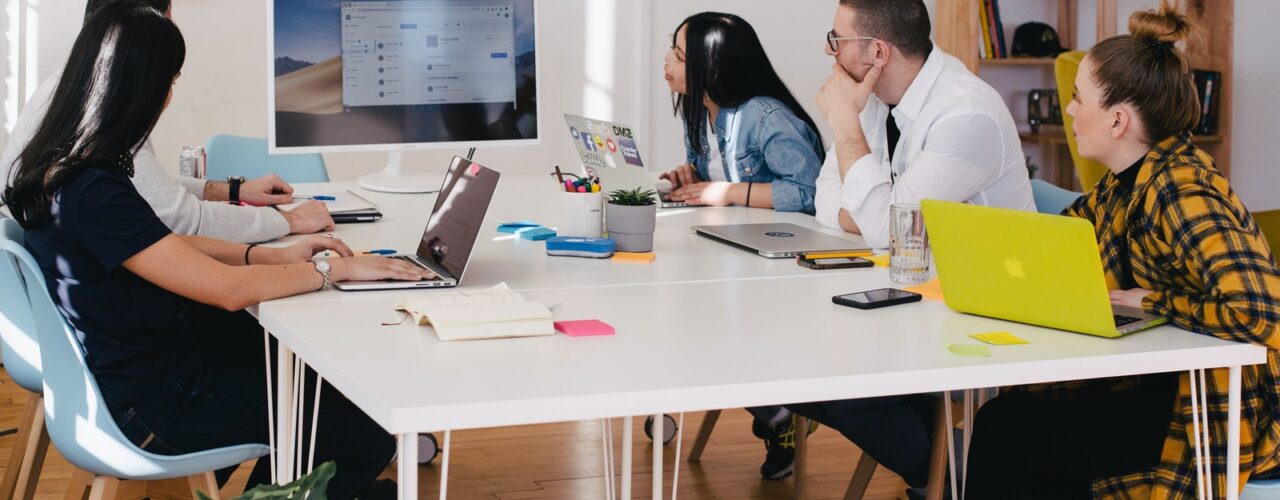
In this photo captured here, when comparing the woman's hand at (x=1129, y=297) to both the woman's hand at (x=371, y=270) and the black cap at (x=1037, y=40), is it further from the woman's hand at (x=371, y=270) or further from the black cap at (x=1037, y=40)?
the black cap at (x=1037, y=40)

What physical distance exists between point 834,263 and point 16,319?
1387 mm

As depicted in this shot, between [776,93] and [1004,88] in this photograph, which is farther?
[1004,88]

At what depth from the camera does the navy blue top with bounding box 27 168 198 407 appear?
1912mm

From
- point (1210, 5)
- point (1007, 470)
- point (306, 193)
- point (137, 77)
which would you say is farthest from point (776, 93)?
point (1210, 5)

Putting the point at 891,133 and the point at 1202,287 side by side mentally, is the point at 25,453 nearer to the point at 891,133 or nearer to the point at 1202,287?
the point at 891,133

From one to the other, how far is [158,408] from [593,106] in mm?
3128

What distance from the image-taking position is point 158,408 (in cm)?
199

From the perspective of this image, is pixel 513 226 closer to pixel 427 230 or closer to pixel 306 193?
pixel 427 230

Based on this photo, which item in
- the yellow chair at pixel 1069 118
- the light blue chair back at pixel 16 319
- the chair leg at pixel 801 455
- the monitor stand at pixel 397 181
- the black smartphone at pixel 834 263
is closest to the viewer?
the light blue chair back at pixel 16 319

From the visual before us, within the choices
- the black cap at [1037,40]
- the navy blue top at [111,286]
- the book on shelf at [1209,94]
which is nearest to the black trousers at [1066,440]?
the navy blue top at [111,286]

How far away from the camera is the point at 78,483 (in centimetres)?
203

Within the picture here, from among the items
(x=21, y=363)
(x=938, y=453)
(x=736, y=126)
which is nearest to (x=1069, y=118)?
(x=736, y=126)

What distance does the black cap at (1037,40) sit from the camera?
505 cm

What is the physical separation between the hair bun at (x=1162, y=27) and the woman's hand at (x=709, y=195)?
1378 millimetres
